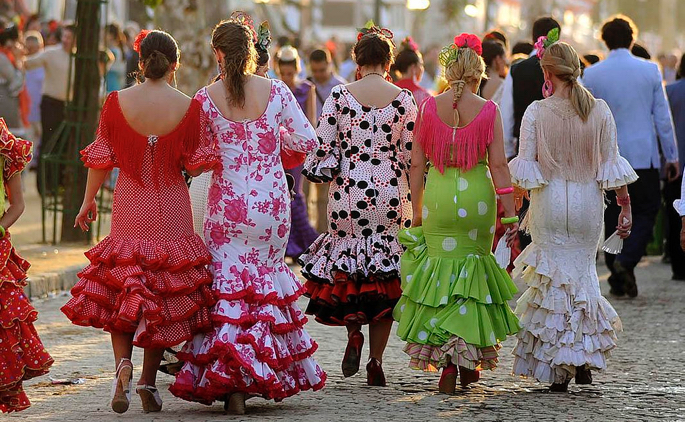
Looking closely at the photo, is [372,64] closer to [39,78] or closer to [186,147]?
[186,147]

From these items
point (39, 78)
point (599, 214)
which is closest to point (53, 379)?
point (599, 214)

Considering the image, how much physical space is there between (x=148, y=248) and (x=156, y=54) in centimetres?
91

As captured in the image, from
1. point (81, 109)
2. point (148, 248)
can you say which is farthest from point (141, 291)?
point (81, 109)

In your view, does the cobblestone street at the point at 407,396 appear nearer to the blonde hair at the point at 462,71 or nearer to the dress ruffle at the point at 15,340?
the dress ruffle at the point at 15,340

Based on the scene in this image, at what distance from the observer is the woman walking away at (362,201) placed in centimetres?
864

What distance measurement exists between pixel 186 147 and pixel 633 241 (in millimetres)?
5986

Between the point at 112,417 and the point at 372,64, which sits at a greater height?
the point at 372,64

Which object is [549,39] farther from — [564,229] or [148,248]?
[148,248]

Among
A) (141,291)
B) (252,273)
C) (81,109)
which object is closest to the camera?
(141,291)

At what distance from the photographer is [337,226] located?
8.76 metres

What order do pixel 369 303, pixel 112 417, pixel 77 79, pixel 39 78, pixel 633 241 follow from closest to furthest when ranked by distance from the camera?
pixel 112 417 → pixel 369 303 → pixel 633 241 → pixel 77 79 → pixel 39 78

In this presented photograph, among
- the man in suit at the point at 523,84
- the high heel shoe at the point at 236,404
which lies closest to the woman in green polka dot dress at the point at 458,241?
the high heel shoe at the point at 236,404

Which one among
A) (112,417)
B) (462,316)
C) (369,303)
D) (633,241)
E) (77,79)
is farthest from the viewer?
(77,79)

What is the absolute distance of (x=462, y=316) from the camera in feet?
26.6
